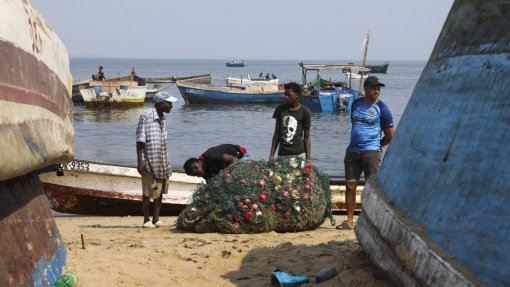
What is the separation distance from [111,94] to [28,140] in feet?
107

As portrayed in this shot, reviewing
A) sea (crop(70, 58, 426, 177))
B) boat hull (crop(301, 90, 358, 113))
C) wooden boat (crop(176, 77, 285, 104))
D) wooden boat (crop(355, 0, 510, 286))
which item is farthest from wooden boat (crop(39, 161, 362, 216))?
wooden boat (crop(176, 77, 285, 104))

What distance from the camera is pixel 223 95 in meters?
40.1

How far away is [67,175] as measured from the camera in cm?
1041

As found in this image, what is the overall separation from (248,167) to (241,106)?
34.4 meters

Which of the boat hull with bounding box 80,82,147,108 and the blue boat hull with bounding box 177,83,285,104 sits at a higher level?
the boat hull with bounding box 80,82,147,108

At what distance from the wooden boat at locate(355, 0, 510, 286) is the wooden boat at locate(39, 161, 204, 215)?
21.5 ft

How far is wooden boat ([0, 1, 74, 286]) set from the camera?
3.55 m

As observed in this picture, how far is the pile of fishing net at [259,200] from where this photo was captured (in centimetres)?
710

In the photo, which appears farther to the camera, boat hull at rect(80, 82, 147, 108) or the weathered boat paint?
the weathered boat paint

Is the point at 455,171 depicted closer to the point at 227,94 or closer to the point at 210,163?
the point at 210,163

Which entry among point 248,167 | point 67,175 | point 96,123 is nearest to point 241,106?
point 96,123

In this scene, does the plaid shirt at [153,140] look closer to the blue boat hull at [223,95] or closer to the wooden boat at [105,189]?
the wooden boat at [105,189]

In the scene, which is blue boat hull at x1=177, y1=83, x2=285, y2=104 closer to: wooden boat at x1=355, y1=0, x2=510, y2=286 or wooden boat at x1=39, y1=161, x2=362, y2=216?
wooden boat at x1=39, y1=161, x2=362, y2=216

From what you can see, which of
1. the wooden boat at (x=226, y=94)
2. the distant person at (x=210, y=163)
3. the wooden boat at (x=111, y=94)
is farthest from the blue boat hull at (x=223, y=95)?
the distant person at (x=210, y=163)
